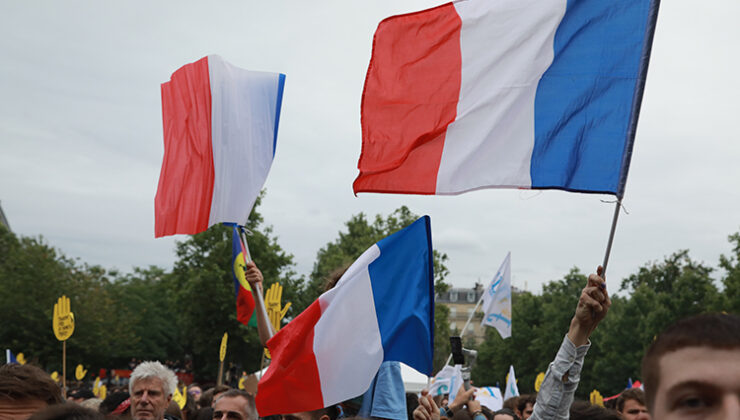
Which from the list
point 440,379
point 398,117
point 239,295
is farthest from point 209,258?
point 398,117

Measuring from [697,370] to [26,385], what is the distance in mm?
2979

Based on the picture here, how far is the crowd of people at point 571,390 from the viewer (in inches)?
70.7

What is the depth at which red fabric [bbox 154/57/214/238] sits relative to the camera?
24.0 feet

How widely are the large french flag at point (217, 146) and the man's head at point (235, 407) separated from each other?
5.68ft

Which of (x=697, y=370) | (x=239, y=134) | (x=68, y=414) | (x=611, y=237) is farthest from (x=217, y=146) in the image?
(x=697, y=370)

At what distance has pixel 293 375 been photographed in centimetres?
481

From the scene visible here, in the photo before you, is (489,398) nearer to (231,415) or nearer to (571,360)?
(231,415)

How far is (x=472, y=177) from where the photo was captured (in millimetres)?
4910

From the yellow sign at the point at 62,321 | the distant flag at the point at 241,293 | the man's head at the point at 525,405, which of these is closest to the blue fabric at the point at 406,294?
the distant flag at the point at 241,293

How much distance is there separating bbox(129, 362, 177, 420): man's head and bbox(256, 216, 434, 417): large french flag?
1.86 metres

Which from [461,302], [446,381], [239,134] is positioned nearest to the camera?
[239,134]

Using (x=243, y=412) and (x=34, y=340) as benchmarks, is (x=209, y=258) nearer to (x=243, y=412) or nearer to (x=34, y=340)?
(x=34, y=340)

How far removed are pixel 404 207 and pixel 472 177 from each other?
40.1m

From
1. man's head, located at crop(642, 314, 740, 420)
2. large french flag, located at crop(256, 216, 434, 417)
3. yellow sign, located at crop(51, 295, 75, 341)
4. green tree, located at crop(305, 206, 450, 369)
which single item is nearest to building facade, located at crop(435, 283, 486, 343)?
green tree, located at crop(305, 206, 450, 369)
